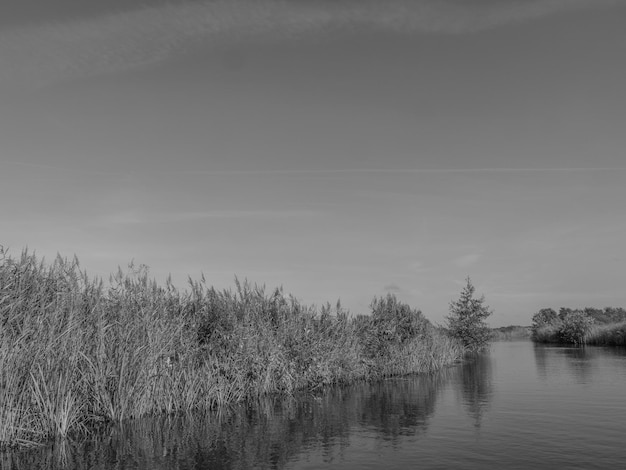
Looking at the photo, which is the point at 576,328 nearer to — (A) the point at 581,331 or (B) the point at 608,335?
(A) the point at 581,331

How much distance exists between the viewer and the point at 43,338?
55.7 ft

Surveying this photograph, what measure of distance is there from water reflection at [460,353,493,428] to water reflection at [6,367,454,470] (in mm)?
2080

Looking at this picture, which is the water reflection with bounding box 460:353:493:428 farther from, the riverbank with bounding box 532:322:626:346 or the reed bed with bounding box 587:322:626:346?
the riverbank with bounding box 532:322:626:346

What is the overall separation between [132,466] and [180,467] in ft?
4.66

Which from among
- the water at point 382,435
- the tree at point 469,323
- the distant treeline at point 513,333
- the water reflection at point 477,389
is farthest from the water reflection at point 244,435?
the distant treeline at point 513,333

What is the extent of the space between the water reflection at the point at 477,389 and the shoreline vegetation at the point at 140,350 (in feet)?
25.4

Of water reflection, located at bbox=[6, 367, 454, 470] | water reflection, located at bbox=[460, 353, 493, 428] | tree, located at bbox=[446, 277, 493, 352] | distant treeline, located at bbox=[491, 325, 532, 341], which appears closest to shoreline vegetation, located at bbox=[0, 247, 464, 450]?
water reflection, located at bbox=[6, 367, 454, 470]

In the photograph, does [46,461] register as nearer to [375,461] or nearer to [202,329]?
[375,461]

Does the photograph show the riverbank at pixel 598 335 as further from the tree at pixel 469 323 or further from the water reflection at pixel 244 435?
the water reflection at pixel 244 435

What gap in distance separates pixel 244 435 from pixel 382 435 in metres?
5.22

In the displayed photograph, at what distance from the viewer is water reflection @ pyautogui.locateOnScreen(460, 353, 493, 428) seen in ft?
79.4

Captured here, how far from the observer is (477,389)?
32.3m

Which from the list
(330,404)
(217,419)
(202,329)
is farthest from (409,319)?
(217,419)

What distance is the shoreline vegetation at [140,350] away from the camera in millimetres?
16438
